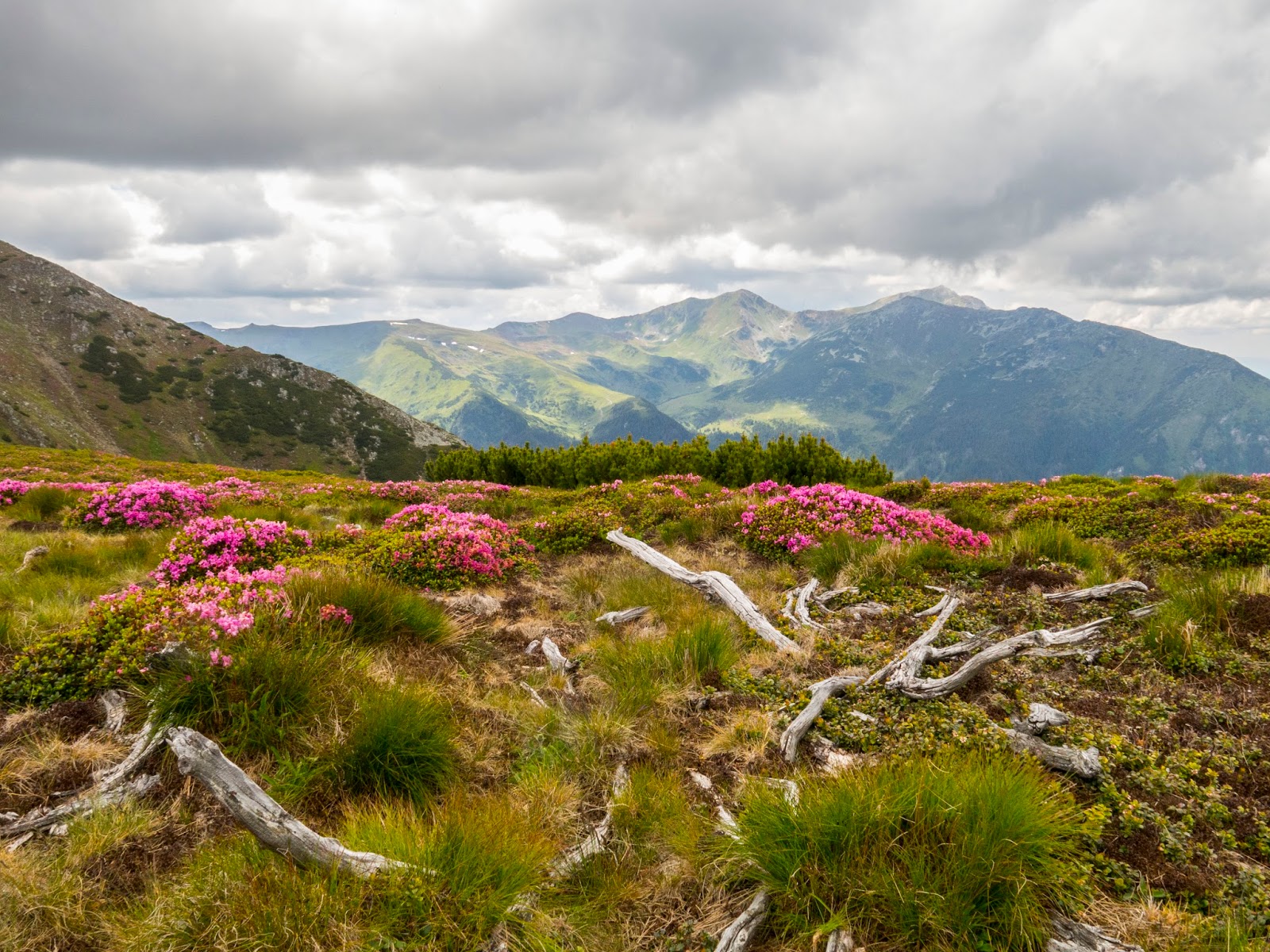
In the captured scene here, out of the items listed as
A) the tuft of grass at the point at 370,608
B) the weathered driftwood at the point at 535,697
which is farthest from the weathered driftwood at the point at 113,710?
the weathered driftwood at the point at 535,697

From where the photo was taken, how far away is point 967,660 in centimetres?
592

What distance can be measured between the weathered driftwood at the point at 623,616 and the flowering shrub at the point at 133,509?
36.6 feet

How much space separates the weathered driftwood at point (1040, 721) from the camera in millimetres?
4605

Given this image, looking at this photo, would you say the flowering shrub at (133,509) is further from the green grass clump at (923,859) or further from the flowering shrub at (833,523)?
the green grass clump at (923,859)

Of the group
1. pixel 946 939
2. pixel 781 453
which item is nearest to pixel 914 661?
pixel 946 939

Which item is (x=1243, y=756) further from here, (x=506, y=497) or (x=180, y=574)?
(x=506, y=497)

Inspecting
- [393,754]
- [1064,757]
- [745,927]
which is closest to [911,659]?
[1064,757]

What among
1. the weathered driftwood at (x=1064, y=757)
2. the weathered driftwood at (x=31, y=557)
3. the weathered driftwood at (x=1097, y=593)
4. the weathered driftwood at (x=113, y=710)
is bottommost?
the weathered driftwood at (x=31, y=557)

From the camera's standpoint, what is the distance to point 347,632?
6141 mm

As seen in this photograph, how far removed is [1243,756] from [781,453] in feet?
55.7

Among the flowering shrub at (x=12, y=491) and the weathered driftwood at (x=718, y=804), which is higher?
the weathered driftwood at (x=718, y=804)

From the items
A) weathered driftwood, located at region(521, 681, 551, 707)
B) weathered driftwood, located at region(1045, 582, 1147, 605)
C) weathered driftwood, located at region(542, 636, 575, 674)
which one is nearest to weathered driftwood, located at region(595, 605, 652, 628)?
weathered driftwood, located at region(542, 636, 575, 674)

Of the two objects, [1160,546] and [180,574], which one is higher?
[1160,546]

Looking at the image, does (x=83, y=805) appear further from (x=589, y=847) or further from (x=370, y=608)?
(x=589, y=847)
